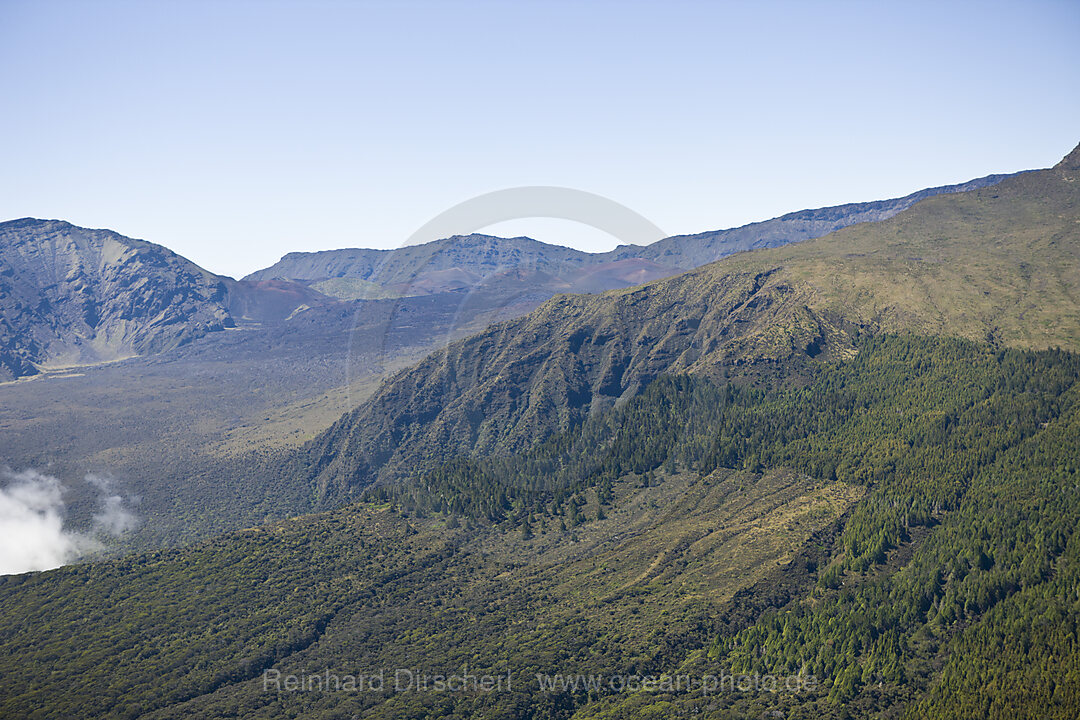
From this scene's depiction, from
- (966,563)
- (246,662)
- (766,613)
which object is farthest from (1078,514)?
(246,662)

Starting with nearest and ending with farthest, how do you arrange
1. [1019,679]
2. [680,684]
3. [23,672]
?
1. [1019,679]
2. [680,684]
3. [23,672]

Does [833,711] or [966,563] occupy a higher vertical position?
[966,563]

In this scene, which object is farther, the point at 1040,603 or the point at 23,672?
the point at 23,672

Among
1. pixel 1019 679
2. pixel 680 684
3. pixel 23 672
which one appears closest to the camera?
pixel 1019 679

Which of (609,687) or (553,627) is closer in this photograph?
(609,687)

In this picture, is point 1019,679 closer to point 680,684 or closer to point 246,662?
point 680,684

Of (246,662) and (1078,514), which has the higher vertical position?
(1078,514)

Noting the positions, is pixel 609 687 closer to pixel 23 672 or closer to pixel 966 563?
pixel 966 563

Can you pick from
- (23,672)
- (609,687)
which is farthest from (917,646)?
(23,672)
